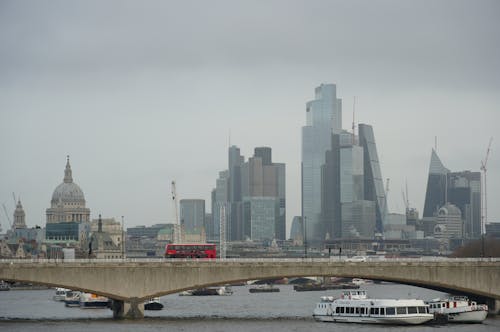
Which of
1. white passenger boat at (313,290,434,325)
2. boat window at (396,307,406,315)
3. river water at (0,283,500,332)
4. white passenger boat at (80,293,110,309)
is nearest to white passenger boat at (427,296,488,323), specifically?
river water at (0,283,500,332)

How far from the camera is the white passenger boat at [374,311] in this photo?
124m

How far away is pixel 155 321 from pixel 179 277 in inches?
271

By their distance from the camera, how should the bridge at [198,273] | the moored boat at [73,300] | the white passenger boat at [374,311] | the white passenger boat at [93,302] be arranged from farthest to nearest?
the moored boat at [73,300] → the white passenger boat at [93,302] → the bridge at [198,273] → the white passenger boat at [374,311]

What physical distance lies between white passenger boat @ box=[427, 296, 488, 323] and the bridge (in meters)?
8.74

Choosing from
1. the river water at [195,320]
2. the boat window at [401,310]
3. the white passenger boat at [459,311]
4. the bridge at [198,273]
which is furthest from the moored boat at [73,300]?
the boat window at [401,310]

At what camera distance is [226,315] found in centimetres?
14400

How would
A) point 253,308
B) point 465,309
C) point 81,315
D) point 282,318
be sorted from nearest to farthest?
point 465,309 < point 282,318 < point 81,315 < point 253,308

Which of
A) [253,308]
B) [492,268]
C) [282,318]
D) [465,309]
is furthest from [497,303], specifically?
[253,308]

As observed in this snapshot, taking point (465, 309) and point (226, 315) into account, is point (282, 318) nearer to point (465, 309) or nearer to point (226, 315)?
point (226, 315)

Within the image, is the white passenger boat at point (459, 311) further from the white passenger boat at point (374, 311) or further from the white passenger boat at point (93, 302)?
the white passenger boat at point (93, 302)

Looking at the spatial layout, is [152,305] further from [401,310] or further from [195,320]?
[401,310]

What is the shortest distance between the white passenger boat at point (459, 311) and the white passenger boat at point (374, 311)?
6.62 feet

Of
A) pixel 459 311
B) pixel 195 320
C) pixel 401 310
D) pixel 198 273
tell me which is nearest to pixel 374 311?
pixel 401 310

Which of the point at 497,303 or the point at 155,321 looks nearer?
the point at 155,321
